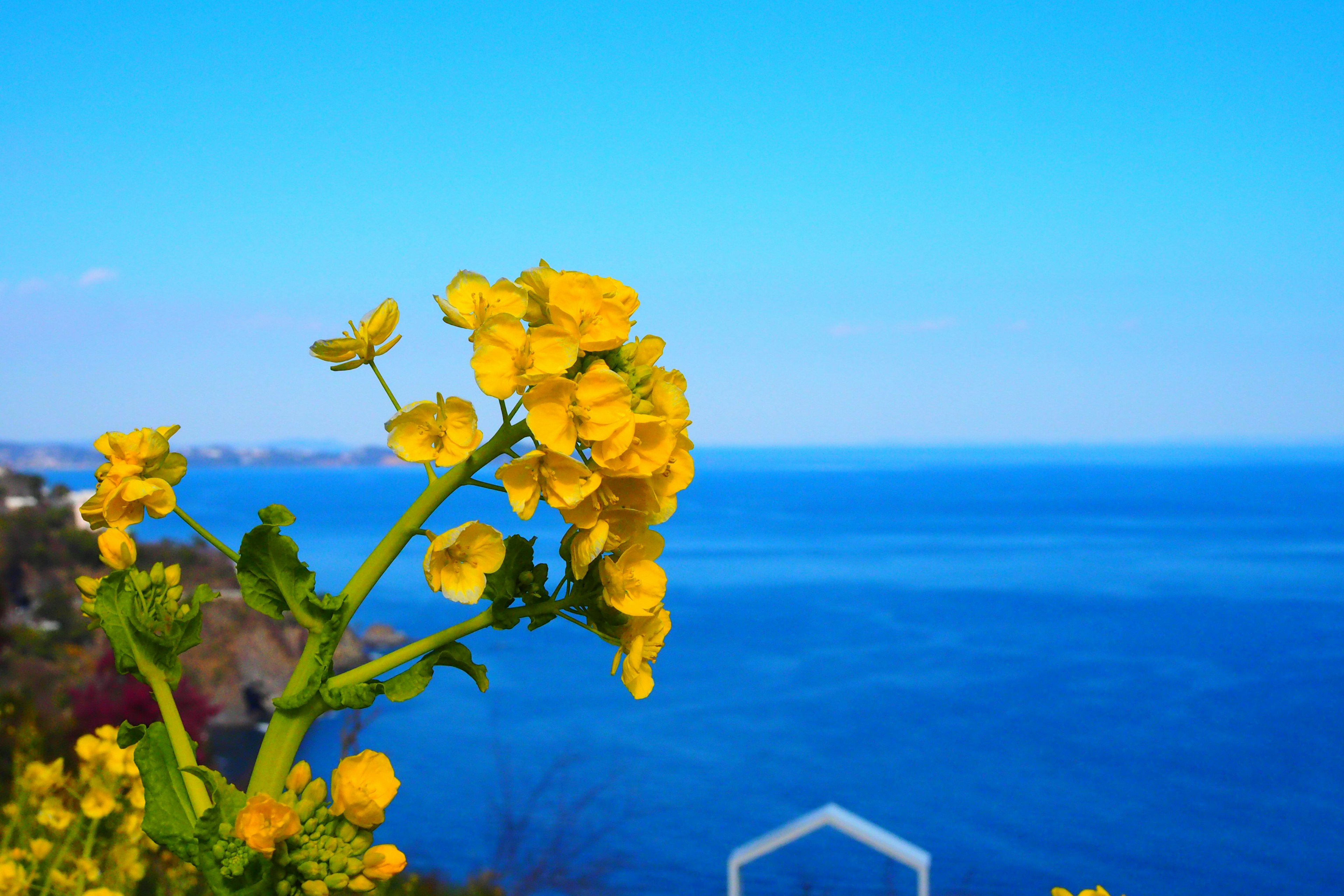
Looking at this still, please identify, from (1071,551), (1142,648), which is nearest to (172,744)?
(1142,648)

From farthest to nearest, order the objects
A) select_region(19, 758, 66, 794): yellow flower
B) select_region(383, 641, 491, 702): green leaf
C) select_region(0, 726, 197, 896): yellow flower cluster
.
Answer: select_region(19, 758, 66, 794): yellow flower, select_region(0, 726, 197, 896): yellow flower cluster, select_region(383, 641, 491, 702): green leaf

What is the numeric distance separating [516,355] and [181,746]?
82cm

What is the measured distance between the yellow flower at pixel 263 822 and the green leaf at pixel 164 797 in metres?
0.11

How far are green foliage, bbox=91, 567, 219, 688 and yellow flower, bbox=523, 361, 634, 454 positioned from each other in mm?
669

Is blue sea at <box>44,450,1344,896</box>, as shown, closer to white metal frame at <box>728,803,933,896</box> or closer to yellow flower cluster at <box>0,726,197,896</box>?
white metal frame at <box>728,803,933,896</box>

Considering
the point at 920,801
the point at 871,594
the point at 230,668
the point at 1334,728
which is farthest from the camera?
the point at 871,594

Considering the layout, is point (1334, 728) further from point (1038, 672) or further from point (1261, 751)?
point (1038, 672)

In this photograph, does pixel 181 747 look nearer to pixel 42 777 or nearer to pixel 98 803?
pixel 98 803

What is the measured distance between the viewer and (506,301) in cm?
142

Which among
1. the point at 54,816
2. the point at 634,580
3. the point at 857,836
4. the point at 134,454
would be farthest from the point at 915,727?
the point at 134,454

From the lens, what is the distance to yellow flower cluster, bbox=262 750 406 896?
55.4 inches

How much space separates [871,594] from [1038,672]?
18360mm

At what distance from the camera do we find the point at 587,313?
1.37 meters

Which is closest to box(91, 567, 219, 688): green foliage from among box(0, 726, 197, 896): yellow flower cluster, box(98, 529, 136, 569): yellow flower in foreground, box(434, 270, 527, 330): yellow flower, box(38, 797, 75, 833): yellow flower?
box(98, 529, 136, 569): yellow flower in foreground
